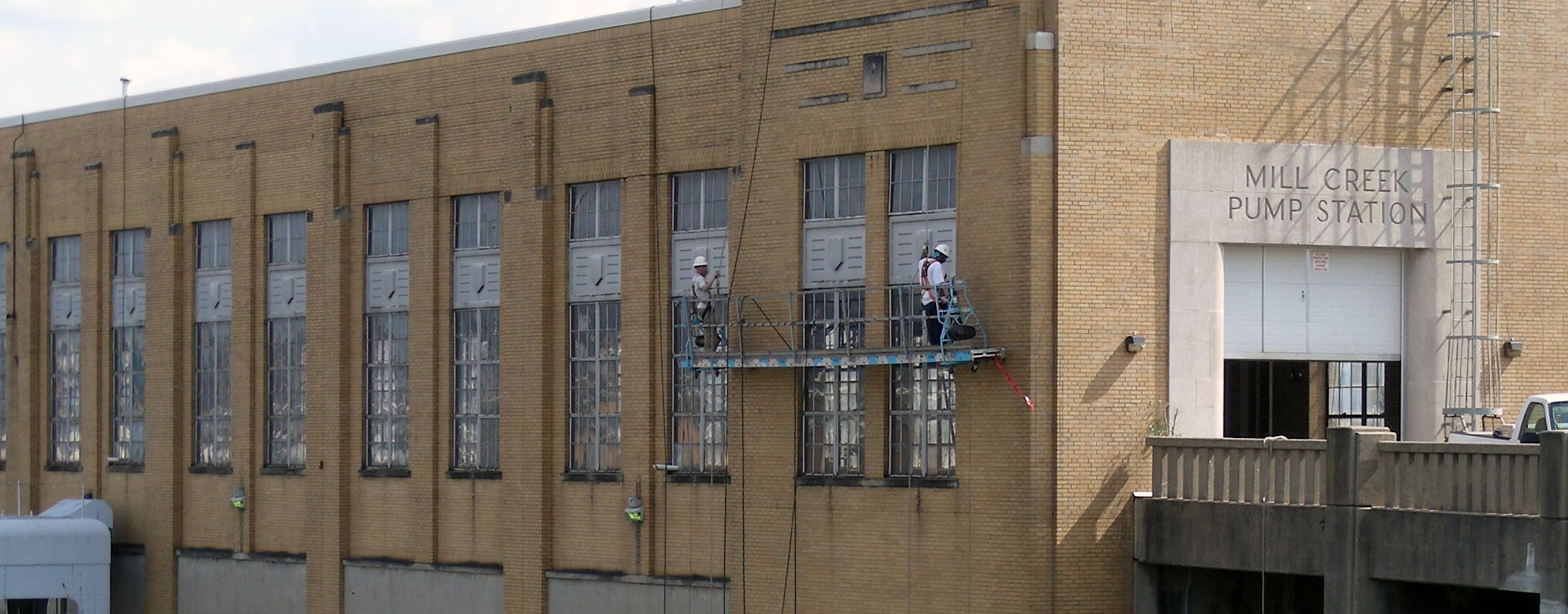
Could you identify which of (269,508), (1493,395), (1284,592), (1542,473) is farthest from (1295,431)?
(269,508)

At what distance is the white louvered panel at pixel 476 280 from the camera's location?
113ft

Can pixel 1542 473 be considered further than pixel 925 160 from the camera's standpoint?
No

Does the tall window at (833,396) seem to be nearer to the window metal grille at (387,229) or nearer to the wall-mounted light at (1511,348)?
the wall-mounted light at (1511,348)

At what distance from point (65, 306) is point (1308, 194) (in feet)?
84.0

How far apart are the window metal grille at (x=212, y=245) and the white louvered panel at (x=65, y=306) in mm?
3930

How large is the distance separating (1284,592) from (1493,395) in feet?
14.3

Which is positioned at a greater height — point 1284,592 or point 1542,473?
point 1542,473

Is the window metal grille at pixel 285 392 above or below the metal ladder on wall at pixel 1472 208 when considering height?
below

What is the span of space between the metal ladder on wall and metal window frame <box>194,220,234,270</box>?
2136 centimetres

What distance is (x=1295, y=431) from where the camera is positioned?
3297 cm

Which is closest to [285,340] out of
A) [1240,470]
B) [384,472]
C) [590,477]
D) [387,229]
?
[387,229]

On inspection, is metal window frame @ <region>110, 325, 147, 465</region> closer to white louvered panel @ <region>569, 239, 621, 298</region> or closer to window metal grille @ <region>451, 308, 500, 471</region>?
window metal grille @ <region>451, 308, 500, 471</region>

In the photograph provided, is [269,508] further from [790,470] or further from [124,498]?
[790,470]

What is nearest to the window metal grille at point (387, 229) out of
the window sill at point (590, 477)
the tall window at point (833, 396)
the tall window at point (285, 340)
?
the tall window at point (285, 340)
